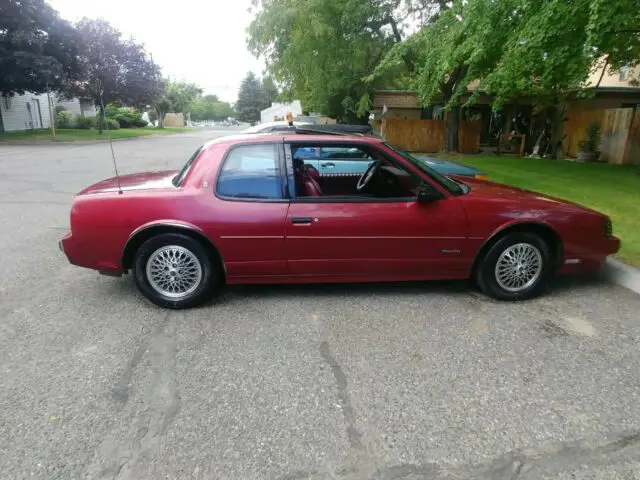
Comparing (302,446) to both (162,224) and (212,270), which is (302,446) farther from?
(162,224)

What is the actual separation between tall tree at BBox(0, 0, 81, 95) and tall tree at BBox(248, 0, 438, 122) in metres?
15.7

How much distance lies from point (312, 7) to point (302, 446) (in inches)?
656

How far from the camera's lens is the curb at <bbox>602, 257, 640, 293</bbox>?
175 inches

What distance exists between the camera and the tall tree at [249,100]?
90125 mm

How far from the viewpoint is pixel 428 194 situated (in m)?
3.94

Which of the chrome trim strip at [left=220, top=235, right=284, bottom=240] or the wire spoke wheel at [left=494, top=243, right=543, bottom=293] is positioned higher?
the chrome trim strip at [left=220, top=235, right=284, bottom=240]

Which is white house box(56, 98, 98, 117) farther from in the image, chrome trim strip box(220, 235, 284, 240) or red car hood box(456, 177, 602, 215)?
red car hood box(456, 177, 602, 215)

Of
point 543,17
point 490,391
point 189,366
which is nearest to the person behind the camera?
point 490,391

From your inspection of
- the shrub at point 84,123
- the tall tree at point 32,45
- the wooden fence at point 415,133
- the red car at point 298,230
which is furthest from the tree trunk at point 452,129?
the shrub at point 84,123

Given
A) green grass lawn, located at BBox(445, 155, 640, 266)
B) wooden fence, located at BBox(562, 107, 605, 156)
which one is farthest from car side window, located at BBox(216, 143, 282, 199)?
wooden fence, located at BBox(562, 107, 605, 156)

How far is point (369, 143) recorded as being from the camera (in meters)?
4.06

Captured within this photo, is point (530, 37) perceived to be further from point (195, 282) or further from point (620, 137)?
point (620, 137)

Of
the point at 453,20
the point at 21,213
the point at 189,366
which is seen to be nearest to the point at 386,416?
the point at 189,366

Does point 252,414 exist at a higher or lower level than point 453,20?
lower
